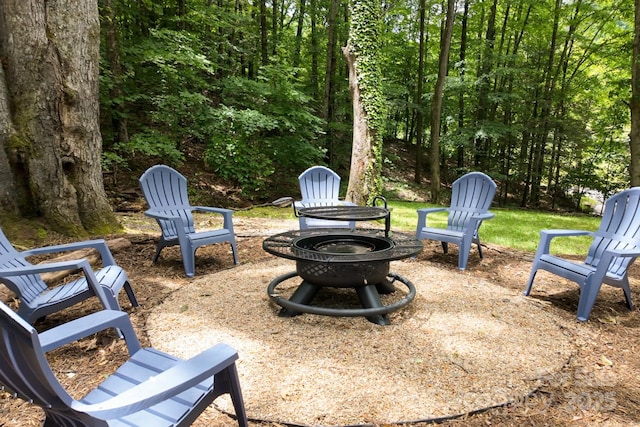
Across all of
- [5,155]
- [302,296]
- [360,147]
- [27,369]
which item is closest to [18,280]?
[27,369]

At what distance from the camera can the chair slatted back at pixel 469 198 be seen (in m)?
4.12

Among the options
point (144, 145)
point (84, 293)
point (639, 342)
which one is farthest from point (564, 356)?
point (144, 145)

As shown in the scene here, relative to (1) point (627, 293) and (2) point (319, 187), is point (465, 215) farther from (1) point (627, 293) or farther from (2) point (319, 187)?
(2) point (319, 187)

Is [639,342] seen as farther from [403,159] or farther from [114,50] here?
[403,159]

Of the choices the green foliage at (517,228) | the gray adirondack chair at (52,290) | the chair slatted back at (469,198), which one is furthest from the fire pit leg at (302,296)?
the green foliage at (517,228)

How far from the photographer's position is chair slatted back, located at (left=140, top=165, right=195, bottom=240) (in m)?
3.74

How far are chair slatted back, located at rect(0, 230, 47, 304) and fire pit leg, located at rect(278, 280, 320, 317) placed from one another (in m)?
1.57

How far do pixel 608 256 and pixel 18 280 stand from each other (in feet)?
12.8

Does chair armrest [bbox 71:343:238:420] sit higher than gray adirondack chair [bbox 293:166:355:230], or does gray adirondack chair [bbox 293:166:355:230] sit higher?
gray adirondack chair [bbox 293:166:355:230]

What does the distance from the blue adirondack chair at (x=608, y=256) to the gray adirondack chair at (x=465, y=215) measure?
760 millimetres

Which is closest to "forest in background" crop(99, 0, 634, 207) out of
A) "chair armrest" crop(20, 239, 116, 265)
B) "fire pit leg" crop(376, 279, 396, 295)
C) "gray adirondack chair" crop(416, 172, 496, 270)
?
"chair armrest" crop(20, 239, 116, 265)

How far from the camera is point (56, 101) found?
381 cm

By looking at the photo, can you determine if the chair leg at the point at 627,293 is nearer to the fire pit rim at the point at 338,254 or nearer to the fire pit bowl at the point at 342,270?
the fire pit rim at the point at 338,254

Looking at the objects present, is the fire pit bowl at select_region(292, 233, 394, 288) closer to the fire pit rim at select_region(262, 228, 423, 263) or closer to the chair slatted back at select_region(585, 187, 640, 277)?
the fire pit rim at select_region(262, 228, 423, 263)
